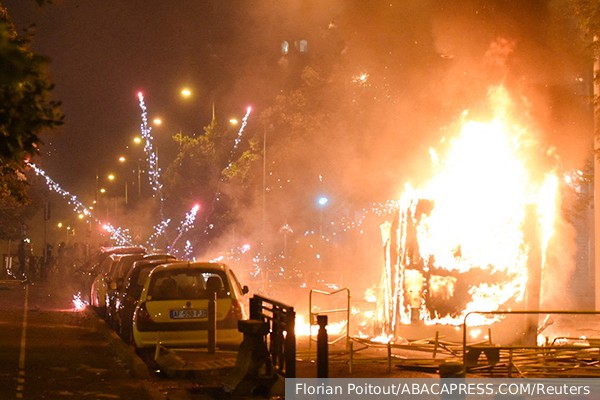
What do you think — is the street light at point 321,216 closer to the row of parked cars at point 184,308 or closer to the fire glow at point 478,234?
the fire glow at point 478,234

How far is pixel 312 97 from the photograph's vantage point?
3050 centimetres

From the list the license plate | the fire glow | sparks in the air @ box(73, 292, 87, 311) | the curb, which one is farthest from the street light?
the license plate

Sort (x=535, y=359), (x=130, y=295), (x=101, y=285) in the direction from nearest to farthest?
(x=535, y=359)
(x=130, y=295)
(x=101, y=285)

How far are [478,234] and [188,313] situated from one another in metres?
6.14

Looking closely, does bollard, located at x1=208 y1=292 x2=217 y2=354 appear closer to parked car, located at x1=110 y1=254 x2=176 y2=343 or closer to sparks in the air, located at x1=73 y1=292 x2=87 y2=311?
parked car, located at x1=110 y1=254 x2=176 y2=343

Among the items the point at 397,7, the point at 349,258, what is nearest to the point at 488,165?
the point at 397,7

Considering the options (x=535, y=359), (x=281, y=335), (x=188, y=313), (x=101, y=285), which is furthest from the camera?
(x=101, y=285)

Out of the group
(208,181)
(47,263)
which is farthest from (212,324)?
(47,263)

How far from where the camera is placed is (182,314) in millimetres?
13516

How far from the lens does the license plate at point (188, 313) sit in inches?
532

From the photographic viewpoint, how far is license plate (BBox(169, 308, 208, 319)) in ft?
44.3

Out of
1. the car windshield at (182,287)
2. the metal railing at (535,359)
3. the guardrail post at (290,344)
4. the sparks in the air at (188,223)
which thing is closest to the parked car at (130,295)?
the car windshield at (182,287)

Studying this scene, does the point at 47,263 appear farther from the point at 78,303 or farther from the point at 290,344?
the point at 290,344

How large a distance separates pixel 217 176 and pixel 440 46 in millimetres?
23353
